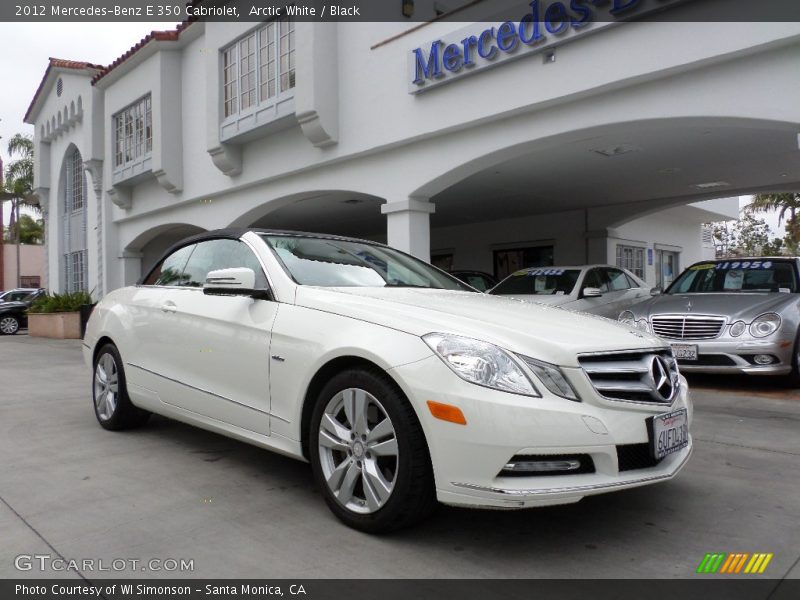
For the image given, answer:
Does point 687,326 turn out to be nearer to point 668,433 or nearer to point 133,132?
point 668,433

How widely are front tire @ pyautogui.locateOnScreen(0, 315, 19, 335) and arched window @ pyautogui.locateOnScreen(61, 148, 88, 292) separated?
2.20 metres

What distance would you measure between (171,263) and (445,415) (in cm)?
313

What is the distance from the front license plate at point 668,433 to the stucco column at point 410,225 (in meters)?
6.83

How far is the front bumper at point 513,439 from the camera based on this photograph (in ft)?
8.34

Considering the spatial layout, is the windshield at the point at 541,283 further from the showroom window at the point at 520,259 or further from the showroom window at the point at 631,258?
the showroom window at the point at 631,258

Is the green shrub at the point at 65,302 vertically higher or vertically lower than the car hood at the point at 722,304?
lower

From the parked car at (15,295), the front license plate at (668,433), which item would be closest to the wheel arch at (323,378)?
the front license plate at (668,433)

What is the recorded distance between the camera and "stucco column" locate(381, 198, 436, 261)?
9859mm

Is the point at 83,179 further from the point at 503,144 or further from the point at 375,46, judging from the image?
the point at 503,144

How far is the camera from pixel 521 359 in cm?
269

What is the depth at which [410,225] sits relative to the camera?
9867mm

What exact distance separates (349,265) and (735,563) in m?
2.57

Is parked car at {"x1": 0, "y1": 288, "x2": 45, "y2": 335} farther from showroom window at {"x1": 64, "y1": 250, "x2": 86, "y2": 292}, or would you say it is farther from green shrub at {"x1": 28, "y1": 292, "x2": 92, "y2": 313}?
green shrub at {"x1": 28, "y1": 292, "x2": 92, "y2": 313}

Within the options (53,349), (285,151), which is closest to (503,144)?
(285,151)
